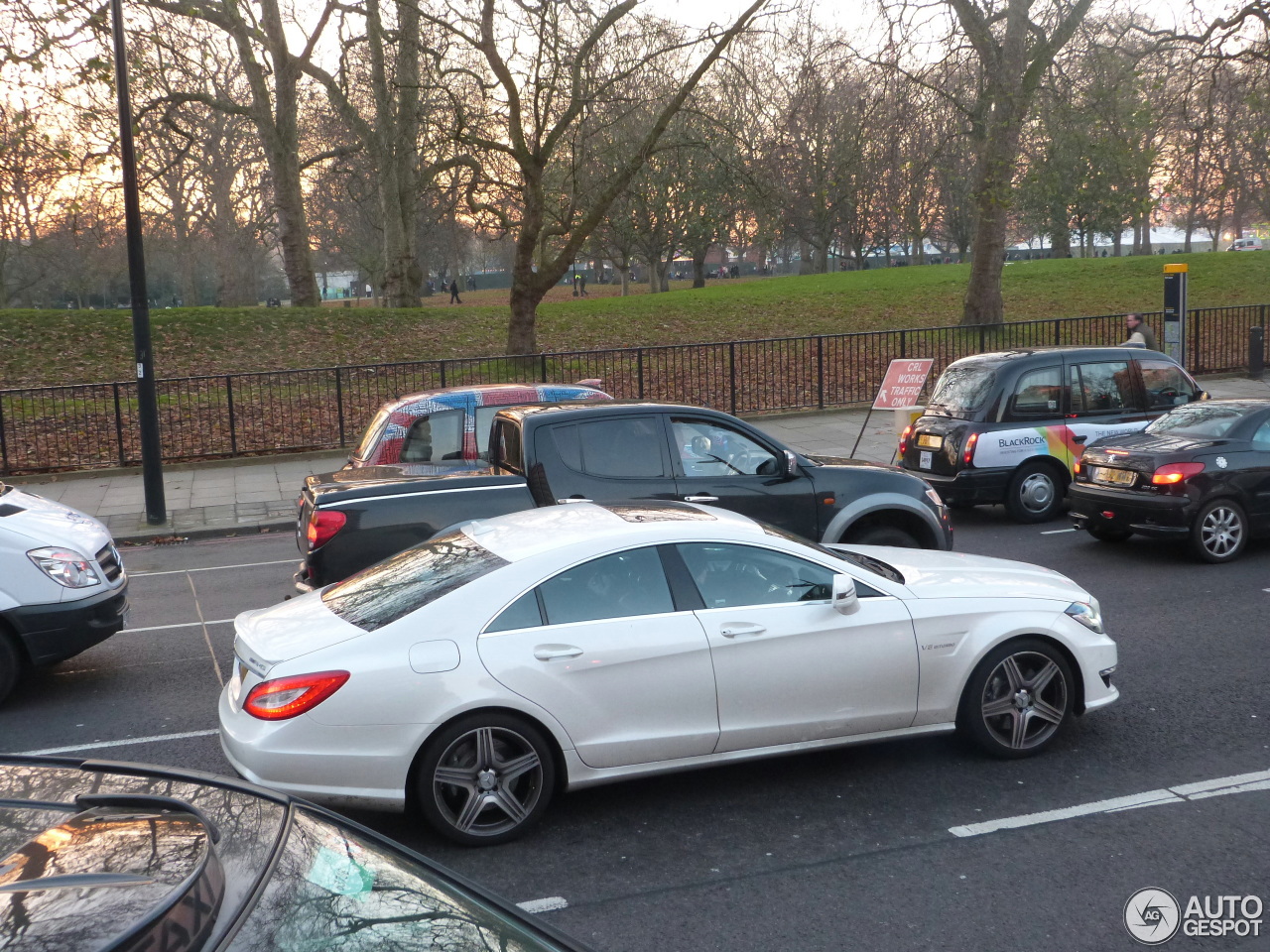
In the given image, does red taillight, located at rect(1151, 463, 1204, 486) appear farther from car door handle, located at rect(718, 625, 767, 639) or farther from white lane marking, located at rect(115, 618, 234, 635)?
white lane marking, located at rect(115, 618, 234, 635)

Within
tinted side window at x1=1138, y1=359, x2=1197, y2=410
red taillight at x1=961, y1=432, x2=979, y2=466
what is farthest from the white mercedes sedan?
tinted side window at x1=1138, y1=359, x2=1197, y2=410

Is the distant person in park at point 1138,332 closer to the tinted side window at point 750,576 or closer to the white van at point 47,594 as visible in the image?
the tinted side window at point 750,576

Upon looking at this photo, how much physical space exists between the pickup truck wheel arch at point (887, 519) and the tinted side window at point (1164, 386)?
18.3 ft

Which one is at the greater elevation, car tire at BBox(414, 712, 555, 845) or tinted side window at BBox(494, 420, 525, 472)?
tinted side window at BBox(494, 420, 525, 472)

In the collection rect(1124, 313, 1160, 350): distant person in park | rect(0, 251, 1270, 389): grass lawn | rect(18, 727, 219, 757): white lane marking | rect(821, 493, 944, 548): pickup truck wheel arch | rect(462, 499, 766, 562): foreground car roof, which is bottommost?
rect(18, 727, 219, 757): white lane marking

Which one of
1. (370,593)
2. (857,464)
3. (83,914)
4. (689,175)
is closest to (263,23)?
(689,175)

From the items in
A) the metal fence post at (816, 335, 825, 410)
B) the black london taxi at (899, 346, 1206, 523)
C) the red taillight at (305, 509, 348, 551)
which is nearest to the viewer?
the red taillight at (305, 509, 348, 551)

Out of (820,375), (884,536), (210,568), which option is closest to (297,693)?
(884,536)

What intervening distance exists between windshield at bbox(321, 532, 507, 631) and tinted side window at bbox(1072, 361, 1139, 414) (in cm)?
909

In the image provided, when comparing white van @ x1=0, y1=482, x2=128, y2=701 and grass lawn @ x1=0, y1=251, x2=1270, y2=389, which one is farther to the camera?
grass lawn @ x1=0, y1=251, x2=1270, y2=389

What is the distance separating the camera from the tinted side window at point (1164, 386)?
13250 millimetres

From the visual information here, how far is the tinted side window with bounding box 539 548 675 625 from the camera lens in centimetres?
544

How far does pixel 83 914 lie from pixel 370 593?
4002 millimetres

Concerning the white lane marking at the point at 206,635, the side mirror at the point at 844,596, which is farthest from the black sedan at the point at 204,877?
the white lane marking at the point at 206,635
